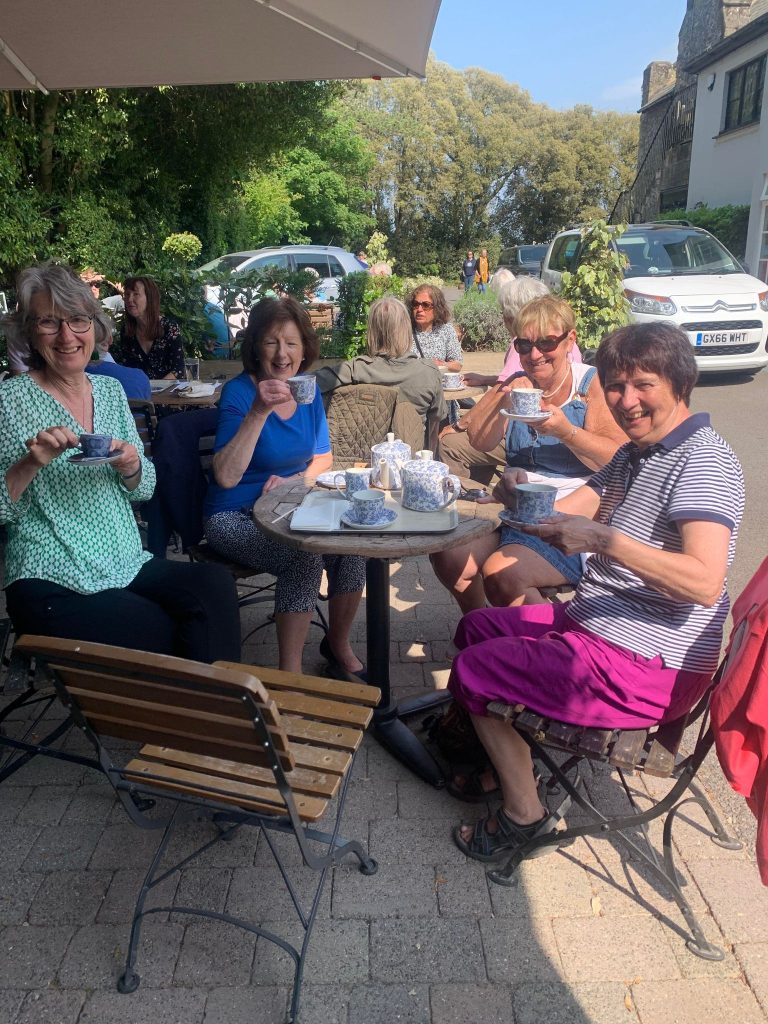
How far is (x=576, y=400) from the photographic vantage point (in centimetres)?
322

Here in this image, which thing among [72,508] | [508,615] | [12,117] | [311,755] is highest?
[12,117]

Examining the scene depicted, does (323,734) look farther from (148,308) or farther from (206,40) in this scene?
(148,308)

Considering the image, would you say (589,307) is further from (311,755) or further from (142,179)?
(142,179)

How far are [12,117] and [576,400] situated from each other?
784cm

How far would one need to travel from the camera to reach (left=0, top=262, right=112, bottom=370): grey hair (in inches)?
98.5

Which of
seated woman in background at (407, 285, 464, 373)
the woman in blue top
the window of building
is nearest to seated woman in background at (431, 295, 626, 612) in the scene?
the woman in blue top

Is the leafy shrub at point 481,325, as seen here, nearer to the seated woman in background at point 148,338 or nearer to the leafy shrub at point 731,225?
the seated woman in background at point 148,338

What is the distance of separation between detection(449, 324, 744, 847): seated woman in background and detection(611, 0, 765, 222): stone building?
961 inches

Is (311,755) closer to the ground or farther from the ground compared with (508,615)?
closer to the ground

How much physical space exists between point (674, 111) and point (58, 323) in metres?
27.8

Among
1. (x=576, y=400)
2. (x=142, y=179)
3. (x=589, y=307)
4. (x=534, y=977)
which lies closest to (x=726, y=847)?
(x=534, y=977)

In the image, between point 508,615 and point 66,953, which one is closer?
point 66,953

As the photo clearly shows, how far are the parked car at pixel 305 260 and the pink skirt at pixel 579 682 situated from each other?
37.1 ft

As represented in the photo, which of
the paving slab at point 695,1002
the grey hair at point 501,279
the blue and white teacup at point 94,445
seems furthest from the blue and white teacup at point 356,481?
the grey hair at point 501,279
